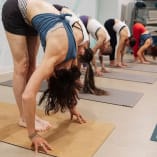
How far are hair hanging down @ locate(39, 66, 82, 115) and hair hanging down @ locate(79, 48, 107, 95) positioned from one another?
100cm

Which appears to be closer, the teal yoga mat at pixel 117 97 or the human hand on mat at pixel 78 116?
the human hand on mat at pixel 78 116

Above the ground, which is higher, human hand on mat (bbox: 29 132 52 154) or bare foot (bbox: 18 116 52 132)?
Result: human hand on mat (bbox: 29 132 52 154)

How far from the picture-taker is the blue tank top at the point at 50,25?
4.92 feet

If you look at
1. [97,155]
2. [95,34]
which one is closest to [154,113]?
[97,155]

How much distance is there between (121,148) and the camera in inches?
65.2

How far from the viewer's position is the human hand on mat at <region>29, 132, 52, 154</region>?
150 centimetres

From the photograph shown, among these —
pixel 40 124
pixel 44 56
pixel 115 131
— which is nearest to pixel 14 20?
pixel 44 56

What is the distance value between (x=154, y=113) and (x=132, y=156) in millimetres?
912

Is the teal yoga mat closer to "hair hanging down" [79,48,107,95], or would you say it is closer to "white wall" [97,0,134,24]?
"hair hanging down" [79,48,107,95]

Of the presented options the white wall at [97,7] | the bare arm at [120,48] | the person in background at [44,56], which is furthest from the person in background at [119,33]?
the person in background at [44,56]

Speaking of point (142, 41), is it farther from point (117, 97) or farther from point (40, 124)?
point (40, 124)

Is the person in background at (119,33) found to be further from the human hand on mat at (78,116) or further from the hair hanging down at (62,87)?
the hair hanging down at (62,87)

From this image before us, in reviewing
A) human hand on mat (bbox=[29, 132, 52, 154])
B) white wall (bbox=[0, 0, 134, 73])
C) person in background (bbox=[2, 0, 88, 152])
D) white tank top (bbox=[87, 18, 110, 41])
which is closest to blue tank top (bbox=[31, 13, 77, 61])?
person in background (bbox=[2, 0, 88, 152])

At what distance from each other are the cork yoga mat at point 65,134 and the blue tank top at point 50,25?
21.4 inches
